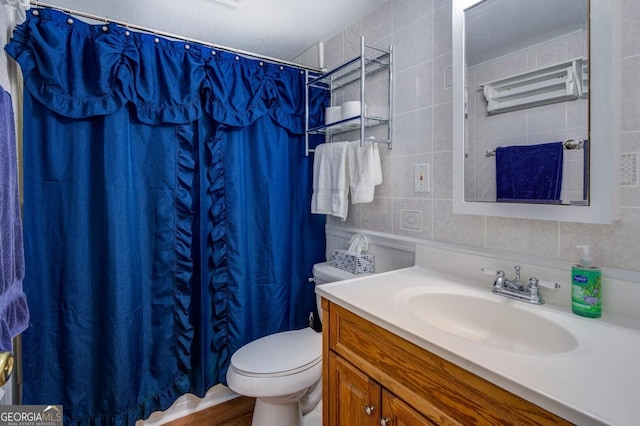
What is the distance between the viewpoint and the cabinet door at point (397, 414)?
2.39 ft

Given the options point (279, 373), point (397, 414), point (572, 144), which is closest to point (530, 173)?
point (572, 144)

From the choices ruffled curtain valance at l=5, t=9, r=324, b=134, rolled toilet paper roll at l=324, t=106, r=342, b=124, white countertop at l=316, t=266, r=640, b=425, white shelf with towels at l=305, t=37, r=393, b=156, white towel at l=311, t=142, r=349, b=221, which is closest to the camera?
white countertop at l=316, t=266, r=640, b=425

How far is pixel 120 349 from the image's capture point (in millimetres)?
1368

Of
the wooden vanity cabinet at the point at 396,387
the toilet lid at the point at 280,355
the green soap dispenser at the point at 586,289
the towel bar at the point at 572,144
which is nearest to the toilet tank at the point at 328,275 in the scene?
the toilet lid at the point at 280,355

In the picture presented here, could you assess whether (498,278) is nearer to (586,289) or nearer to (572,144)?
(586,289)

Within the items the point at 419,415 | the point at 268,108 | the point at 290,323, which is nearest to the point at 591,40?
the point at 419,415

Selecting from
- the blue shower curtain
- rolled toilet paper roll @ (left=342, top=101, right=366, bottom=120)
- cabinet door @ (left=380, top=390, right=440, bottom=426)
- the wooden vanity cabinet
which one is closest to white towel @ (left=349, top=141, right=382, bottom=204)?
rolled toilet paper roll @ (left=342, top=101, right=366, bottom=120)

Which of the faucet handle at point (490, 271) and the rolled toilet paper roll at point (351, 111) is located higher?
the rolled toilet paper roll at point (351, 111)

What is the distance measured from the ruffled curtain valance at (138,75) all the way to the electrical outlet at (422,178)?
2.90ft

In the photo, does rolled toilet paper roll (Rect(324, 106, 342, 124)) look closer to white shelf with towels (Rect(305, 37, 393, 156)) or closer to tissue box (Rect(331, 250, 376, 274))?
white shelf with towels (Rect(305, 37, 393, 156))

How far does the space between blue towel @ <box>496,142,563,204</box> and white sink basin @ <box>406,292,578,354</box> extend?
0.34 meters

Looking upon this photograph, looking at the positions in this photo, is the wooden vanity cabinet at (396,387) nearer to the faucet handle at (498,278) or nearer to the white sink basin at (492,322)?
the white sink basin at (492,322)

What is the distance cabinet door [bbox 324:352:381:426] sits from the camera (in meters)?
0.85

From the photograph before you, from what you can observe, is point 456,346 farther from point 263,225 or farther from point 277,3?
point 277,3
